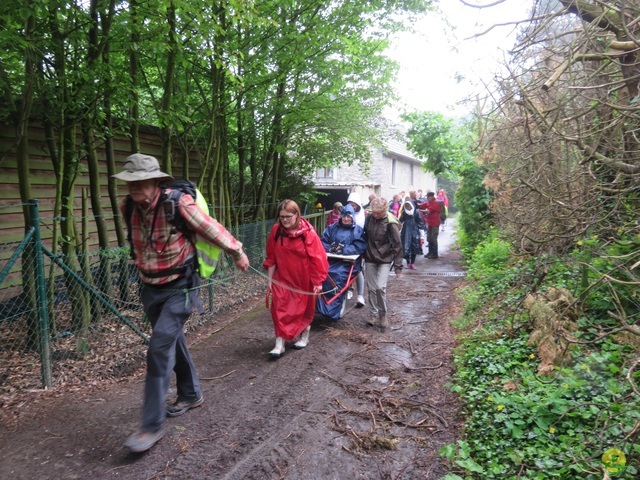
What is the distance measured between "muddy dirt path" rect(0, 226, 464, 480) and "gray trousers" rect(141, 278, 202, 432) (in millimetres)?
301

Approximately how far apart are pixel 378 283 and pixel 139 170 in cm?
418

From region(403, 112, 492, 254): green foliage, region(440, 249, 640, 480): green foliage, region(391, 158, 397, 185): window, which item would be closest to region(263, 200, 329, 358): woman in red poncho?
region(440, 249, 640, 480): green foliage

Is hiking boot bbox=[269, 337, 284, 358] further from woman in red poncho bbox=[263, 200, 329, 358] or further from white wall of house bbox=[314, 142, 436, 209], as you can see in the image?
white wall of house bbox=[314, 142, 436, 209]

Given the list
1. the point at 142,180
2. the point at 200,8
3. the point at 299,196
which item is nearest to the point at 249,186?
the point at 299,196

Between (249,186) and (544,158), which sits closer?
(544,158)

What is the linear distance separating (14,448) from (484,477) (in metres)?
3.49

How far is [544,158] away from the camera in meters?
6.71

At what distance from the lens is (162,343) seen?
3480 mm

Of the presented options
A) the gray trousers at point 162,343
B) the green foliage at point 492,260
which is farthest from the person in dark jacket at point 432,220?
the gray trousers at point 162,343

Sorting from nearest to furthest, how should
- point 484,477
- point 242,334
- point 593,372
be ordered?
1. point 484,477
2. point 593,372
3. point 242,334

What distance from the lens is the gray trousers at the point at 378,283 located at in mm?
6797

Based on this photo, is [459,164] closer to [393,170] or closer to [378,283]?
[378,283]

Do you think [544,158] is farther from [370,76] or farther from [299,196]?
[299,196]

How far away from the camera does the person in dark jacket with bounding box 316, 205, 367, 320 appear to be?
680 cm
